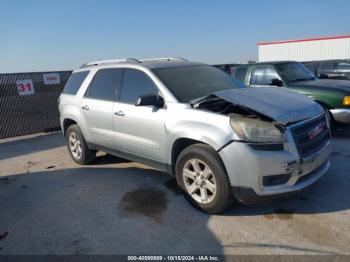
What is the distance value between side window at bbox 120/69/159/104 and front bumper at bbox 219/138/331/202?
1.51m

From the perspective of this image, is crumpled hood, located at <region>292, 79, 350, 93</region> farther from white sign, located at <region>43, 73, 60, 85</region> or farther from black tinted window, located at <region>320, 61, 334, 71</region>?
black tinted window, located at <region>320, 61, 334, 71</region>

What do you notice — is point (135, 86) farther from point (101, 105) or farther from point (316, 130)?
point (316, 130)

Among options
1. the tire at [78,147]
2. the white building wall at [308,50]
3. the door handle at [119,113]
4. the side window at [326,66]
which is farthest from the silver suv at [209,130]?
the white building wall at [308,50]

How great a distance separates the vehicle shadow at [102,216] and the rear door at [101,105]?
→ 690 mm

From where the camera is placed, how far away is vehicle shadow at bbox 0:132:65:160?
818 cm

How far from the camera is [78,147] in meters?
6.39

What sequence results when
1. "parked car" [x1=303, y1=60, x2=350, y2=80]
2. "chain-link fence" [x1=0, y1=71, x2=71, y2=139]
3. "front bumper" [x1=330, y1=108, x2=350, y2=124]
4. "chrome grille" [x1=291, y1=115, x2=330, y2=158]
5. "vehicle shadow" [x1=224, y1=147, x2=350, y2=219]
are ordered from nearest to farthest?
1. "chrome grille" [x1=291, y1=115, x2=330, y2=158]
2. "vehicle shadow" [x1=224, y1=147, x2=350, y2=219]
3. "front bumper" [x1=330, y1=108, x2=350, y2=124]
4. "chain-link fence" [x1=0, y1=71, x2=71, y2=139]
5. "parked car" [x1=303, y1=60, x2=350, y2=80]

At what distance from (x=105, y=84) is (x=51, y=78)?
5757 mm

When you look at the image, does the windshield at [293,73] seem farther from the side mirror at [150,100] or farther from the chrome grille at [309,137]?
the side mirror at [150,100]

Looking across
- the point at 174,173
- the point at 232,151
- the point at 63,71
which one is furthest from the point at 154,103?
the point at 63,71

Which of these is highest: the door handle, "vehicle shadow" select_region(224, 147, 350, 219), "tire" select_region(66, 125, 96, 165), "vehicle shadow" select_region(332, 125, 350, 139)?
the door handle

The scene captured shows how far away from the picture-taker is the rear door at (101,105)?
5273 mm

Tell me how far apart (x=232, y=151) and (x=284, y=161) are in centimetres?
53

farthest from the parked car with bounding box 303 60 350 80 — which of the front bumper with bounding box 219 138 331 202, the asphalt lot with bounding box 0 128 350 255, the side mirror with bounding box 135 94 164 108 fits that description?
the front bumper with bounding box 219 138 331 202
